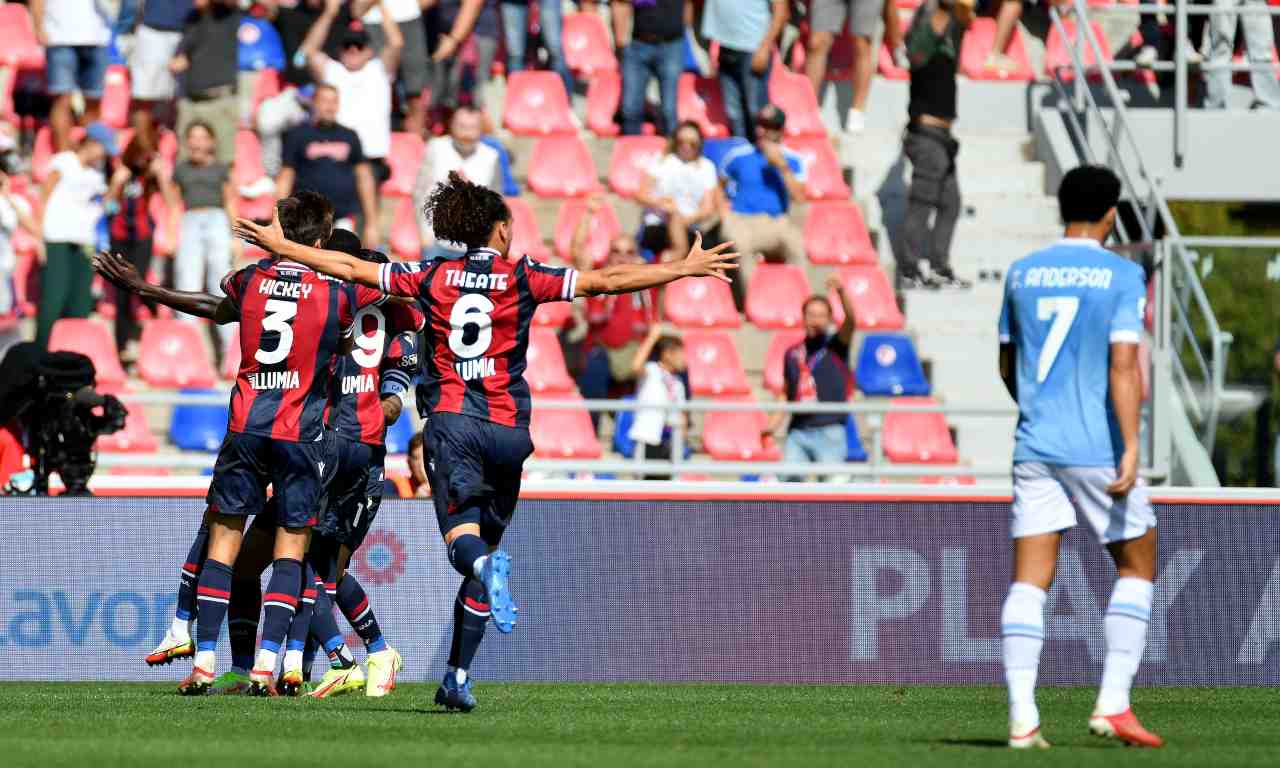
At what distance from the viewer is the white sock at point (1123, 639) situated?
8016 mm

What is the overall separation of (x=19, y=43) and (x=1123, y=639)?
14.7m

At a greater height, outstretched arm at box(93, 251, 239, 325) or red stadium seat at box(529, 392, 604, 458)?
outstretched arm at box(93, 251, 239, 325)

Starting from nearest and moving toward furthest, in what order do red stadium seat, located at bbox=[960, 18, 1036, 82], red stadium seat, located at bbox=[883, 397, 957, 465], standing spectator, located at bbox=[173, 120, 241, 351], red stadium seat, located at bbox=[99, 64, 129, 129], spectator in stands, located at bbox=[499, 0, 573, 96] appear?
red stadium seat, located at bbox=[883, 397, 957, 465]
standing spectator, located at bbox=[173, 120, 241, 351]
spectator in stands, located at bbox=[499, 0, 573, 96]
red stadium seat, located at bbox=[99, 64, 129, 129]
red stadium seat, located at bbox=[960, 18, 1036, 82]

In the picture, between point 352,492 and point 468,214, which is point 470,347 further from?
point 352,492

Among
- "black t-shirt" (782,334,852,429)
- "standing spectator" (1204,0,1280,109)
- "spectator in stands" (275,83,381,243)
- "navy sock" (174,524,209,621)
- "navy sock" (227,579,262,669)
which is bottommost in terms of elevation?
"navy sock" (227,579,262,669)

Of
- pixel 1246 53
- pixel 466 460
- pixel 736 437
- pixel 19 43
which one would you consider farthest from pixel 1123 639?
pixel 19 43

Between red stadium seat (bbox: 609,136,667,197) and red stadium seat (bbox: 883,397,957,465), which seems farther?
red stadium seat (bbox: 609,136,667,197)

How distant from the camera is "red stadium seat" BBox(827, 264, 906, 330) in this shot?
1833cm

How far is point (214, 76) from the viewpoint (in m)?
19.0

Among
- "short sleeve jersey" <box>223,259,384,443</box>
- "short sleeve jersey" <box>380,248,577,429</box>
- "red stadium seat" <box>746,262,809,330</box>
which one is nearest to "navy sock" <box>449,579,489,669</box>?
"short sleeve jersey" <box>380,248,577,429</box>

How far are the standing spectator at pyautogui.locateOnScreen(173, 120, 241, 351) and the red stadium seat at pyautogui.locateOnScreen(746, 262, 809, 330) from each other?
434cm

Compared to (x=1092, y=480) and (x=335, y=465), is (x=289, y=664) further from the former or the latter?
(x=1092, y=480)

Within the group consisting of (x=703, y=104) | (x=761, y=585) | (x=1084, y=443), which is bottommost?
(x=761, y=585)

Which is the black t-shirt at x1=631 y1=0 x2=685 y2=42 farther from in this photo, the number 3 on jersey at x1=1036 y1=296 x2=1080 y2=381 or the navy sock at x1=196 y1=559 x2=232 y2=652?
the number 3 on jersey at x1=1036 y1=296 x2=1080 y2=381
